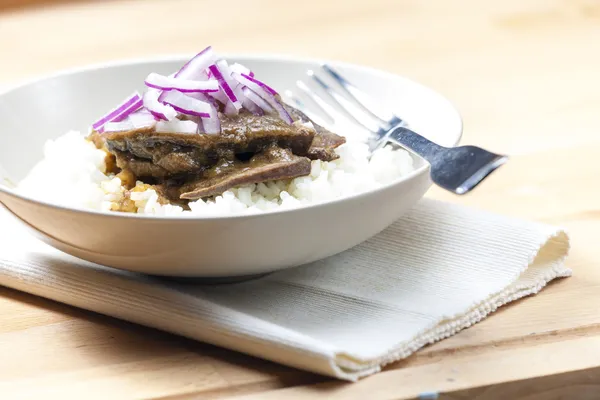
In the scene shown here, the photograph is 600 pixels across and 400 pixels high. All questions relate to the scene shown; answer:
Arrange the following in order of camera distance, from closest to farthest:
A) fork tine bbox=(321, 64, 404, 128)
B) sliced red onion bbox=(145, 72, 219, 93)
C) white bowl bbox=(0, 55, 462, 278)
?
white bowl bbox=(0, 55, 462, 278)
sliced red onion bbox=(145, 72, 219, 93)
fork tine bbox=(321, 64, 404, 128)

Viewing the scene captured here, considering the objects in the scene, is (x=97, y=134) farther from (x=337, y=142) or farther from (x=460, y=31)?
(x=460, y=31)

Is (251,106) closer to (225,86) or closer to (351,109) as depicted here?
(225,86)

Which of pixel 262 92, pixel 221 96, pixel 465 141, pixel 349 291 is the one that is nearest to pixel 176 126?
pixel 221 96

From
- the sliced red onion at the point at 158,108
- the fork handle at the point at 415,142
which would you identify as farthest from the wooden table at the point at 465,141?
the sliced red onion at the point at 158,108

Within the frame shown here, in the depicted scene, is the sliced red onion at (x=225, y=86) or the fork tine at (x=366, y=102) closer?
the sliced red onion at (x=225, y=86)

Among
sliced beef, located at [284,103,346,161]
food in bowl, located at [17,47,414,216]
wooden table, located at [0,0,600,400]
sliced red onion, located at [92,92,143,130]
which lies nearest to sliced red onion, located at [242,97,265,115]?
food in bowl, located at [17,47,414,216]

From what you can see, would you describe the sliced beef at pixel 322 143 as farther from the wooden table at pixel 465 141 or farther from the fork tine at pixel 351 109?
the wooden table at pixel 465 141

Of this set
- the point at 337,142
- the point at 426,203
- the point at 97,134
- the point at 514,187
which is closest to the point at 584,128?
the point at 514,187

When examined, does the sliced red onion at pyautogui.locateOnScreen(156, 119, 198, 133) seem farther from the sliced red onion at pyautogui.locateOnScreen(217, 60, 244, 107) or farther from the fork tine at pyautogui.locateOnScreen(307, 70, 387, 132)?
the fork tine at pyautogui.locateOnScreen(307, 70, 387, 132)
